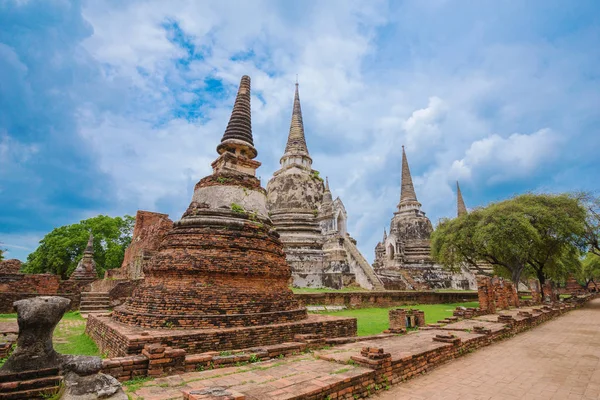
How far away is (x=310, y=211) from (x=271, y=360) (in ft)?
71.4

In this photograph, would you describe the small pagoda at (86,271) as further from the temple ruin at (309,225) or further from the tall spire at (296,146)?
the tall spire at (296,146)

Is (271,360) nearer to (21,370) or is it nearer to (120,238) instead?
(21,370)

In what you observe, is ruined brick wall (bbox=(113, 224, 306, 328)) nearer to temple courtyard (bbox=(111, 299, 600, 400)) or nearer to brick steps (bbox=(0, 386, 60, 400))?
temple courtyard (bbox=(111, 299, 600, 400))

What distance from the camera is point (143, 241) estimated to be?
19.2 m

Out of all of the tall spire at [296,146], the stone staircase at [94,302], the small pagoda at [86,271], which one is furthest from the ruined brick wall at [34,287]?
the tall spire at [296,146]

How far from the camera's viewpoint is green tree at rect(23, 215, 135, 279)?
1265 inches

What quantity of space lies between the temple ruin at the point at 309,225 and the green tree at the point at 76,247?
57.8 ft

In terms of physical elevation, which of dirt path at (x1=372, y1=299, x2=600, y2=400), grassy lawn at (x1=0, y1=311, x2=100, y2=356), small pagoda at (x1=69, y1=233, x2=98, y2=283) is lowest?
dirt path at (x1=372, y1=299, x2=600, y2=400)

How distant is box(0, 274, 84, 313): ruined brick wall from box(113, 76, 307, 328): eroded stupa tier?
10035 millimetres

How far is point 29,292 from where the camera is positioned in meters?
15.5

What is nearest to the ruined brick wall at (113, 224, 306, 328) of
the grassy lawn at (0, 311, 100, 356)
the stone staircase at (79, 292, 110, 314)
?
the grassy lawn at (0, 311, 100, 356)

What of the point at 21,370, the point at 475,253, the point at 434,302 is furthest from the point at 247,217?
the point at 475,253

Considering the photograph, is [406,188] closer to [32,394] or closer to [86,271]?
[86,271]

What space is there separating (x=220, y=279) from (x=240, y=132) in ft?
18.5
